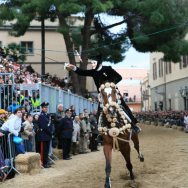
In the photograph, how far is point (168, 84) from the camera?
57.2 metres

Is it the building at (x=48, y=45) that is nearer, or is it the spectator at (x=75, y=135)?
the spectator at (x=75, y=135)

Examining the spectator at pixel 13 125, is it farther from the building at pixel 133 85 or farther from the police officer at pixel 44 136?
the building at pixel 133 85

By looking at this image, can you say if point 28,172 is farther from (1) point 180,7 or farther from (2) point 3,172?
(1) point 180,7

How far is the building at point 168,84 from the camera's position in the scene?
48.4 meters

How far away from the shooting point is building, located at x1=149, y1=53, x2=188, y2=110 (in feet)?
159

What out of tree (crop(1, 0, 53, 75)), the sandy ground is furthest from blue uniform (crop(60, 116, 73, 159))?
tree (crop(1, 0, 53, 75))

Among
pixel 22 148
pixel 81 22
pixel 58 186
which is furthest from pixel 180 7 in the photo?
pixel 58 186

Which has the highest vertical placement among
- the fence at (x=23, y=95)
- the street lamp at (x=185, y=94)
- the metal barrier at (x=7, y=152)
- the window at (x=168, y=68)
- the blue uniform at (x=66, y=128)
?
the window at (x=168, y=68)

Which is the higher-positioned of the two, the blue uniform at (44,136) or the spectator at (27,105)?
the spectator at (27,105)

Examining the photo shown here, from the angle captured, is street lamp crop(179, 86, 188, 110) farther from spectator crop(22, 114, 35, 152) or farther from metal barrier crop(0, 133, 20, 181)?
metal barrier crop(0, 133, 20, 181)

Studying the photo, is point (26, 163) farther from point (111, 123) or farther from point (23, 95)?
point (23, 95)

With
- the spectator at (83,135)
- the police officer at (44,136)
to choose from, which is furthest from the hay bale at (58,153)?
the spectator at (83,135)

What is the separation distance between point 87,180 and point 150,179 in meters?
1.45

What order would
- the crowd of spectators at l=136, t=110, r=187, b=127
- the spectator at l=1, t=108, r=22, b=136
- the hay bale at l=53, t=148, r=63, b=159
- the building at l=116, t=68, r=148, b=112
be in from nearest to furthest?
the spectator at l=1, t=108, r=22, b=136, the hay bale at l=53, t=148, r=63, b=159, the crowd of spectators at l=136, t=110, r=187, b=127, the building at l=116, t=68, r=148, b=112
